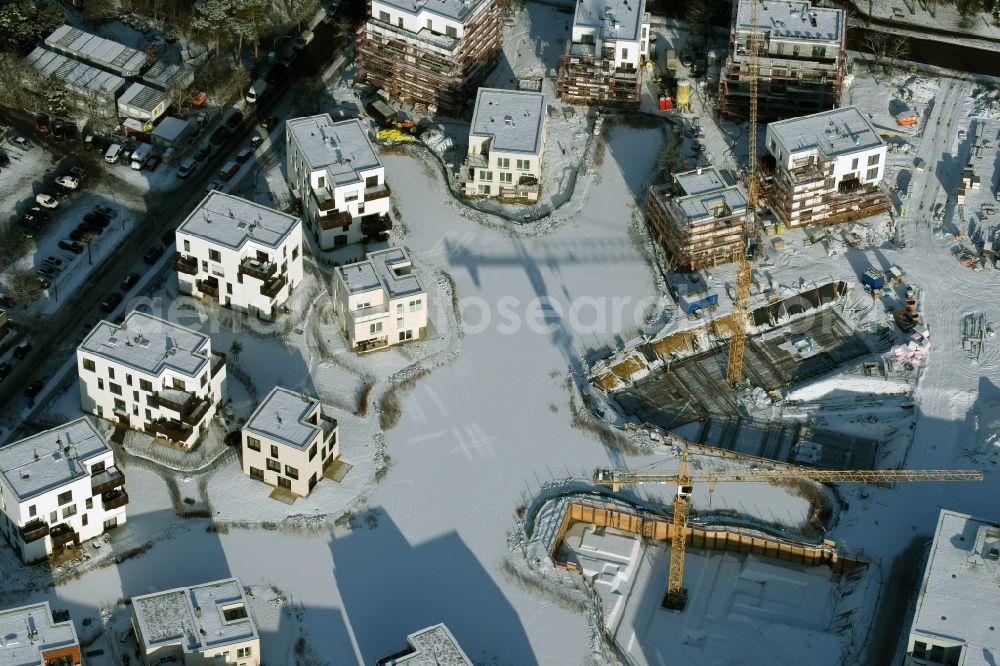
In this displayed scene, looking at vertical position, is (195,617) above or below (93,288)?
below

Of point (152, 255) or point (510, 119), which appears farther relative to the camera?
point (510, 119)

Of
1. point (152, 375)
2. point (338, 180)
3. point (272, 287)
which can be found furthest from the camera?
point (338, 180)

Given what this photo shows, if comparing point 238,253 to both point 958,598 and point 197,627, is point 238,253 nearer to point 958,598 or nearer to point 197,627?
point 197,627

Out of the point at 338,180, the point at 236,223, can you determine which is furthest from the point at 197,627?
the point at 338,180

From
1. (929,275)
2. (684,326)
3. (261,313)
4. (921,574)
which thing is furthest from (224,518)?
(929,275)

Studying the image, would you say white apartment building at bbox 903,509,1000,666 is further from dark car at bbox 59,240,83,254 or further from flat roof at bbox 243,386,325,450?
dark car at bbox 59,240,83,254

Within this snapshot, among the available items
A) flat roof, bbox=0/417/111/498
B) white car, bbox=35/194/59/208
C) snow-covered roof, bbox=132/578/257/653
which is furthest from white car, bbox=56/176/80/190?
snow-covered roof, bbox=132/578/257/653

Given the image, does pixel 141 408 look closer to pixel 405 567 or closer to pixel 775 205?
pixel 405 567
